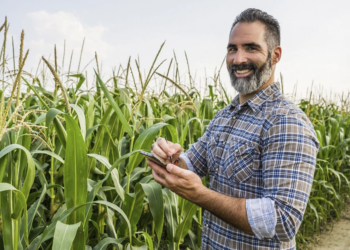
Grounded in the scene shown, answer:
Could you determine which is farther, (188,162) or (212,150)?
(188,162)

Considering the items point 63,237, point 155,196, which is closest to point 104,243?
point 155,196

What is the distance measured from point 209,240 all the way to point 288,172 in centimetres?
67

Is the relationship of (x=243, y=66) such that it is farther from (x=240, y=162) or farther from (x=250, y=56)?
(x=240, y=162)

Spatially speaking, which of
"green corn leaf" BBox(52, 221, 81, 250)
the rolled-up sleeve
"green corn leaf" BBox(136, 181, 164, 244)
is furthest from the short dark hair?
"green corn leaf" BBox(52, 221, 81, 250)

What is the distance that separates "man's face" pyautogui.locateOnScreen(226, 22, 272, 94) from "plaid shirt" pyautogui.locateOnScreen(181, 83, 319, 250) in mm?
70

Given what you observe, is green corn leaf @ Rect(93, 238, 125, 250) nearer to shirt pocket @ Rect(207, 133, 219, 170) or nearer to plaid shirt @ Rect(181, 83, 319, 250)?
plaid shirt @ Rect(181, 83, 319, 250)

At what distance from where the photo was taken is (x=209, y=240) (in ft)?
5.33

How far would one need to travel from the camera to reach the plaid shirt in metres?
1.17

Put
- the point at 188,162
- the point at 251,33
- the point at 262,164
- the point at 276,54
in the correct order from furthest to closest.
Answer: the point at 188,162 < the point at 276,54 < the point at 251,33 < the point at 262,164

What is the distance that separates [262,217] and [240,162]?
0.30 meters

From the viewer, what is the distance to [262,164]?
51.3 inches

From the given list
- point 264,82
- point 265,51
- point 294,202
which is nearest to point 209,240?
point 294,202

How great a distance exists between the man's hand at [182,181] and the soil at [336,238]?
300 cm

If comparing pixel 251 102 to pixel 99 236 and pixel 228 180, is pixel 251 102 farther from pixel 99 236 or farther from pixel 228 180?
pixel 99 236
